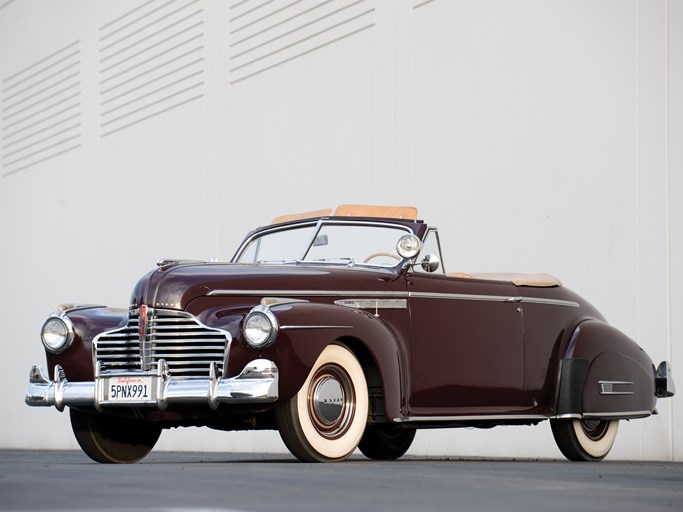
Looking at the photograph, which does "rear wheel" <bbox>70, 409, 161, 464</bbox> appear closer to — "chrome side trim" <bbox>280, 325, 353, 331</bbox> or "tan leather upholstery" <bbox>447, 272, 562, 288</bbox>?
"chrome side trim" <bbox>280, 325, 353, 331</bbox>

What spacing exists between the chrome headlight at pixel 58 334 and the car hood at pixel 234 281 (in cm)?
57

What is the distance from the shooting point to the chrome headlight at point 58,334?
333 inches

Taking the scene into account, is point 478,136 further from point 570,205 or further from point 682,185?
point 682,185

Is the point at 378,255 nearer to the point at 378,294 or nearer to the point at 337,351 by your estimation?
the point at 378,294

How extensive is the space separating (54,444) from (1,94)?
7435mm

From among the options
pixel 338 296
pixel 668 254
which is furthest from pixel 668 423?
pixel 338 296

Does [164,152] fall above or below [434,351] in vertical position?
above

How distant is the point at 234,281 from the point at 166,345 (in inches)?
23.0

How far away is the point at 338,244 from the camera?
30.3 ft

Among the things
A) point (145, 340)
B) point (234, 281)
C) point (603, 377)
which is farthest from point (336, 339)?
point (603, 377)

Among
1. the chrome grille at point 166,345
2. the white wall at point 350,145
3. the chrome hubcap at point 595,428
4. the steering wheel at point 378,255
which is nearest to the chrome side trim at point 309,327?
the chrome grille at point 166,345

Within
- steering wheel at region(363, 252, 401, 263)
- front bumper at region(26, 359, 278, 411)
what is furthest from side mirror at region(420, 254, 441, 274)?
front bumper at region(26, 359, 278, 411)

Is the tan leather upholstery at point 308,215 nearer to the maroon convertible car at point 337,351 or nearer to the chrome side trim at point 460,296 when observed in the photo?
the maroon convertible car at point 337,351

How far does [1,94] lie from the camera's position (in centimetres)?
2455
